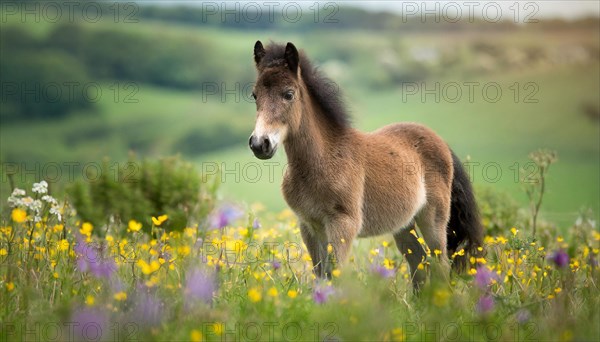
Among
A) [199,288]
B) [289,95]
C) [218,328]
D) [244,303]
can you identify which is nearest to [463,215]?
[289,95]

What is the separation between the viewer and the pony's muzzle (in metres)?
5.56

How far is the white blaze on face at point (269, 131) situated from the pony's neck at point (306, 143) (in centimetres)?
27

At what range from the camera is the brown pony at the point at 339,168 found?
596 cm

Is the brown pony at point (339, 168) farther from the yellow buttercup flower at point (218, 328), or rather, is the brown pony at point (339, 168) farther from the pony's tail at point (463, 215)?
the yellow buttercup flower at point (218, 328)

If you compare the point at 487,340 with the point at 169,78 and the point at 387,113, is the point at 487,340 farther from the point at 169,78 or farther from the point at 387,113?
the point at 169,78

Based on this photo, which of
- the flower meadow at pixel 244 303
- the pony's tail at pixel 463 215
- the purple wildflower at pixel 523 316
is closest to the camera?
the flower meadow at pixel 244 303

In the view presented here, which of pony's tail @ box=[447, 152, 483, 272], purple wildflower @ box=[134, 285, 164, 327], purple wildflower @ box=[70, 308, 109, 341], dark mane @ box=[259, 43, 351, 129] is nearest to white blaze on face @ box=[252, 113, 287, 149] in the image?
dark mane @ box=[259, 43, 351, 129]

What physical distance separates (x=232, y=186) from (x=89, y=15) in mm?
22013

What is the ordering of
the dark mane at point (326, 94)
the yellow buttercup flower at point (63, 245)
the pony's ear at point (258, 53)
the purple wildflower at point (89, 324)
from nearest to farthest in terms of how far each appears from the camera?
the purple wildflower at point (89, 324) < the yellow buttercup flower at point (63, 245) < the pony's ear at point (258, 53) < the dark mane at point (326, 94)

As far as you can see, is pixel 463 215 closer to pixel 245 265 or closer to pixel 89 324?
pixel 245 265

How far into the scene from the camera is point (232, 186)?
2658 centimetres

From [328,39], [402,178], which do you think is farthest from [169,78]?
[402,178]

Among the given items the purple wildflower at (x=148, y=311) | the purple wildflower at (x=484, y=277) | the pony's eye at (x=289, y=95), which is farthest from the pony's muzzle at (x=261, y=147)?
the purple wildflower at (x=484, y=277)

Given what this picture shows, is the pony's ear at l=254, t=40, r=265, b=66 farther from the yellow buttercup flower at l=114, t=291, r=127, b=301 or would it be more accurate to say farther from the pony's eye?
the yellow buttercup flower at l=114, t=291, r=127, b=301
